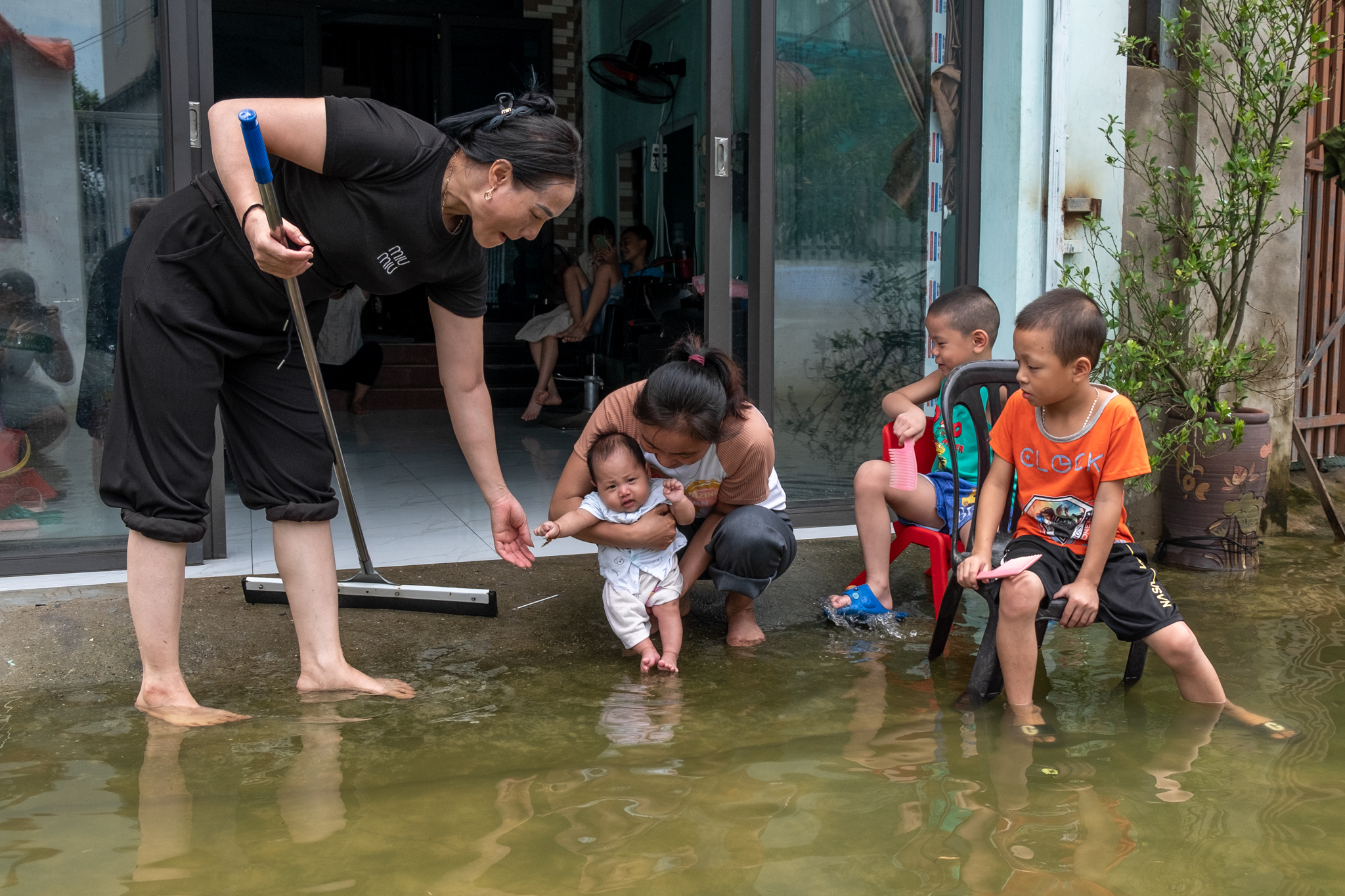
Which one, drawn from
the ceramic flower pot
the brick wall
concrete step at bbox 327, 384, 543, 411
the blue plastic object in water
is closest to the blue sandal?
the ceramic flower pot

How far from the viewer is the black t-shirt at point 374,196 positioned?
2254mm

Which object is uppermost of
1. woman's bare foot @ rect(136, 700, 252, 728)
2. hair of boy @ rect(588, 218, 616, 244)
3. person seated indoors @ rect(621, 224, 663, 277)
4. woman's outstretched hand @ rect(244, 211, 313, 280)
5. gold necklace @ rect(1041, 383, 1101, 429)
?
hair of boy @ rect(588, 218, 616, 244)

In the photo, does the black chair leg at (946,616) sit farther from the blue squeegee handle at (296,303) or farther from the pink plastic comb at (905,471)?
the blue squeegee handle at (296,303)

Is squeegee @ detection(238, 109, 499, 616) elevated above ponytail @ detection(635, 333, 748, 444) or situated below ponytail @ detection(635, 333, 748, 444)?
below

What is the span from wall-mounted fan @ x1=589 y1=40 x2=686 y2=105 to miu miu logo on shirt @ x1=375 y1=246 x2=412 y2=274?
21.3ft

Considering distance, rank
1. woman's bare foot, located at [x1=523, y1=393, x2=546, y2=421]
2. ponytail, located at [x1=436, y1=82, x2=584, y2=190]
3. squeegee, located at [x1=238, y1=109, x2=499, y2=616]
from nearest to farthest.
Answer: ponytail, located at [x1=436, y1=82, x2=584, y2=190] → squeegee, located at [x1=238, y1=109, x2=499, y2=616] → woman's bare foot, located at [x1=523, y1=393, x2=546, y2=421]

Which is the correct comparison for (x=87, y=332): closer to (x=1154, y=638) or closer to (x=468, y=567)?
(x=468, y=567)

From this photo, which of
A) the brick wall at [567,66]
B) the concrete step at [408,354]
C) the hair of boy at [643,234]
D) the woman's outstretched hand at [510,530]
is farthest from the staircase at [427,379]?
the woman's outstretched hand at [510,530]

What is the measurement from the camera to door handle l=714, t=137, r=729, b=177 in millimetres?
4016

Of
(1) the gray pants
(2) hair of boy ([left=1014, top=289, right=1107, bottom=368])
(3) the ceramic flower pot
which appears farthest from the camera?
(3) the ceramic flower pot

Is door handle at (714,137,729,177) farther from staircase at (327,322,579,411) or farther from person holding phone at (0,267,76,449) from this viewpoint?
staircase at (327,322,579,411)

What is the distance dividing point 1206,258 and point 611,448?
2.32 m

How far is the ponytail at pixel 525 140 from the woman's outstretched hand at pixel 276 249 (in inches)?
15.8

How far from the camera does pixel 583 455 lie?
2.90 metres
